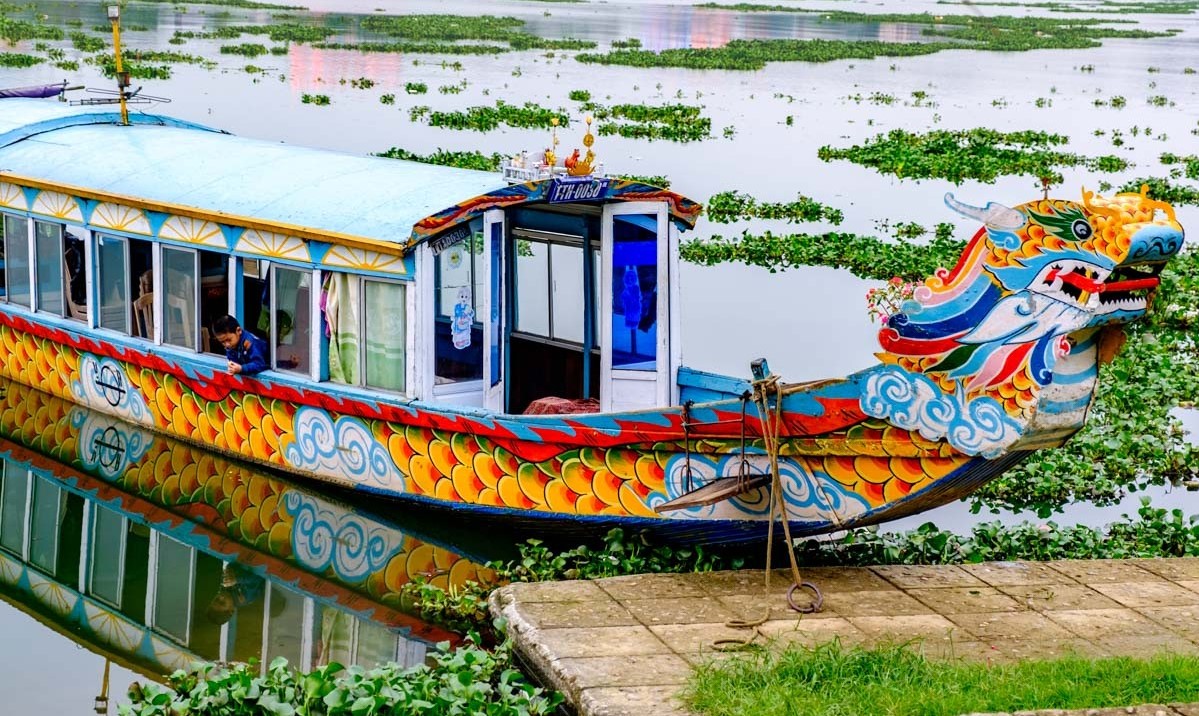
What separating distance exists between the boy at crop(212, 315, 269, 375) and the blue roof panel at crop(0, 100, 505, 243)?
84 cm

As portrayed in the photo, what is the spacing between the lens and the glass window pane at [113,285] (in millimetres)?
12859

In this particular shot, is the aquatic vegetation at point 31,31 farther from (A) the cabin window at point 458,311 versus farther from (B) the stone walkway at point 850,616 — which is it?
(B) the stone walkway at point 850,616

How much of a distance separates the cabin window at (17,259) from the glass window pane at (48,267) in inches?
7.6

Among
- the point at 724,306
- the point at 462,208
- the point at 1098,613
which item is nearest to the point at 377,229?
the point at 462,208

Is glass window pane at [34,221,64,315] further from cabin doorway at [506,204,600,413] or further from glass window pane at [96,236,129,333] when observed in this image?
cabin doorway at [506,204,600,413]

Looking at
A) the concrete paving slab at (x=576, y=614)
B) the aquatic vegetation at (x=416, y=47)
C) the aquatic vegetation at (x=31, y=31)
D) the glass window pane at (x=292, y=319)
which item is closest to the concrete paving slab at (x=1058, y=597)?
the concrete paving slab at (x=576, y=614)

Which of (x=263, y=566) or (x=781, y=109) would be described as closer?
(x=263, y=566)

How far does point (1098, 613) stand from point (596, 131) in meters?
26.1

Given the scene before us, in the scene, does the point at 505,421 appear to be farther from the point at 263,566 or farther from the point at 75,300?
the point at 75,300

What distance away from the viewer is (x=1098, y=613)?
8898 millimetres

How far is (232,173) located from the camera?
40.4 feet

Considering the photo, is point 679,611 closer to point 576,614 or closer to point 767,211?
point 576,614

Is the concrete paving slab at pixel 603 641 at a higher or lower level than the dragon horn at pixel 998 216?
lower

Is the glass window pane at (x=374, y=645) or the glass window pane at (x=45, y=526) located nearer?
the glass window pane at (x=374, y=645)
